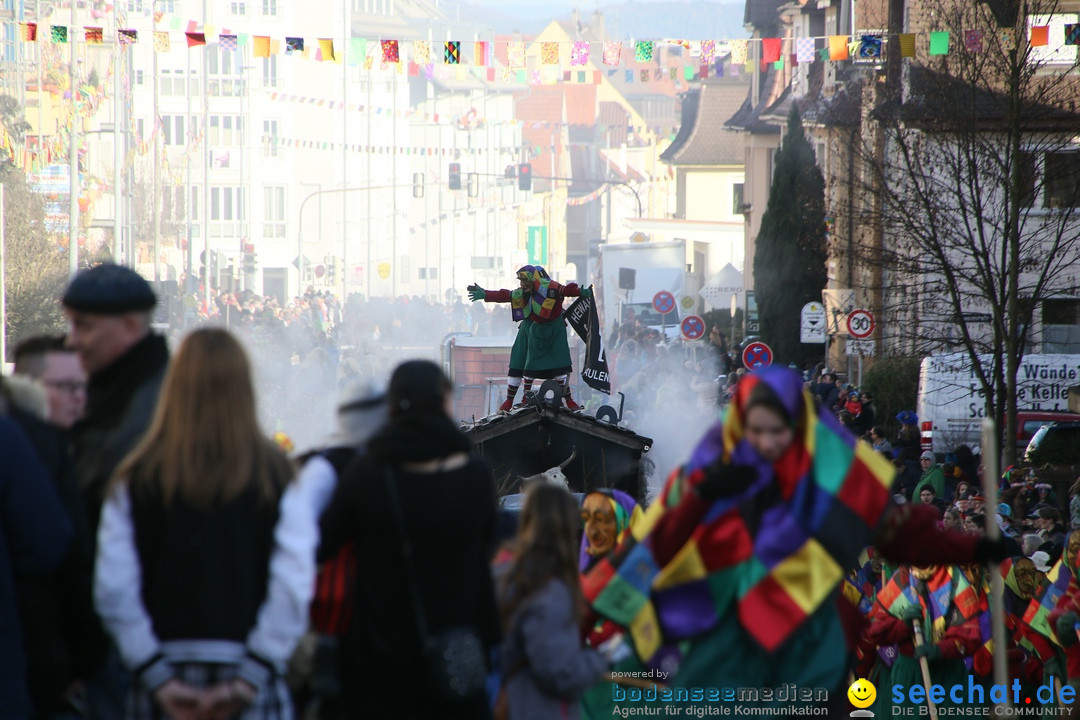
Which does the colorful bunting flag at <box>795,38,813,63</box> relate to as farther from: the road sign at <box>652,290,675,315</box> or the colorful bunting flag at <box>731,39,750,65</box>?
the road sign at <box>652,290,675,315</box>

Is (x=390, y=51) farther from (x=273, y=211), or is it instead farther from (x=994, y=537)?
(x=273, y=211)

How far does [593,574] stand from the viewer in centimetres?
504

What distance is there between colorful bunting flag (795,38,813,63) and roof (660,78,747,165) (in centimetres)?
5734

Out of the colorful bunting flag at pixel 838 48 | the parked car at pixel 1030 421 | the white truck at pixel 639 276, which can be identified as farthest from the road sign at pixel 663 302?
the white truck at pixel 639 276

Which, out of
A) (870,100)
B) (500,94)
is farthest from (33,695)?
(500,94)

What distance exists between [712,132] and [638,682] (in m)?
75.5

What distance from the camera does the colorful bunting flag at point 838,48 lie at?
19.5m

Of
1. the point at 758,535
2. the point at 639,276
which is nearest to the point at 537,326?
the point at 758,535

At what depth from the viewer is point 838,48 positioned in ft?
64.4

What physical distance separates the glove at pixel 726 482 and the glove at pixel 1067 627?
2.52 meters

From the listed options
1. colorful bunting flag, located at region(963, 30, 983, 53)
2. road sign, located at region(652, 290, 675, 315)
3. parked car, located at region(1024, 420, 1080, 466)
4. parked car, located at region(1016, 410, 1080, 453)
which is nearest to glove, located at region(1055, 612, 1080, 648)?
parked car, located at region(1024, 420, 1080, 466)

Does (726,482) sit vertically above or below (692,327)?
above

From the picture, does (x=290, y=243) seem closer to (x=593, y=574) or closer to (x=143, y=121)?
(x=143, y=121)

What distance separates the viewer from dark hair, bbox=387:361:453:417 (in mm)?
4125
